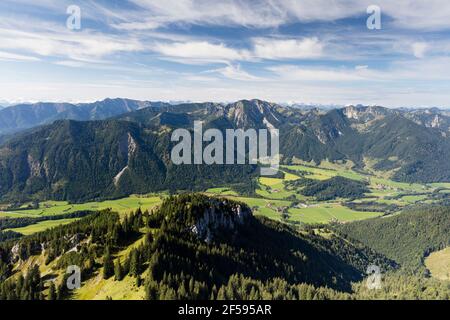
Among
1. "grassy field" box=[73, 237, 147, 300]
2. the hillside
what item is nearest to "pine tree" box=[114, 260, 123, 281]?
the hillside

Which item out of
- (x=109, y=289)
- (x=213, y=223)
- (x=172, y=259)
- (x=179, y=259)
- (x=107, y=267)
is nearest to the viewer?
(x=109, y=289)

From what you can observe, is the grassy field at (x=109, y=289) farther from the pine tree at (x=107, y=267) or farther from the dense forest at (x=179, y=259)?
the dense forest at (x=179, y=259)

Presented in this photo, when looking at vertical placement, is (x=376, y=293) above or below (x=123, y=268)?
below

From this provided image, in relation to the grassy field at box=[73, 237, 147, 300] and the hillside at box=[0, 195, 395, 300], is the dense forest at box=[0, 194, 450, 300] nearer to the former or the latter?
the hillside at box=[0, 195, 395, 300]

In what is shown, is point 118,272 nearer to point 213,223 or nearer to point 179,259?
point 179,259

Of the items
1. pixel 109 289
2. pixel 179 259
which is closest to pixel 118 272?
pixel 109 289
